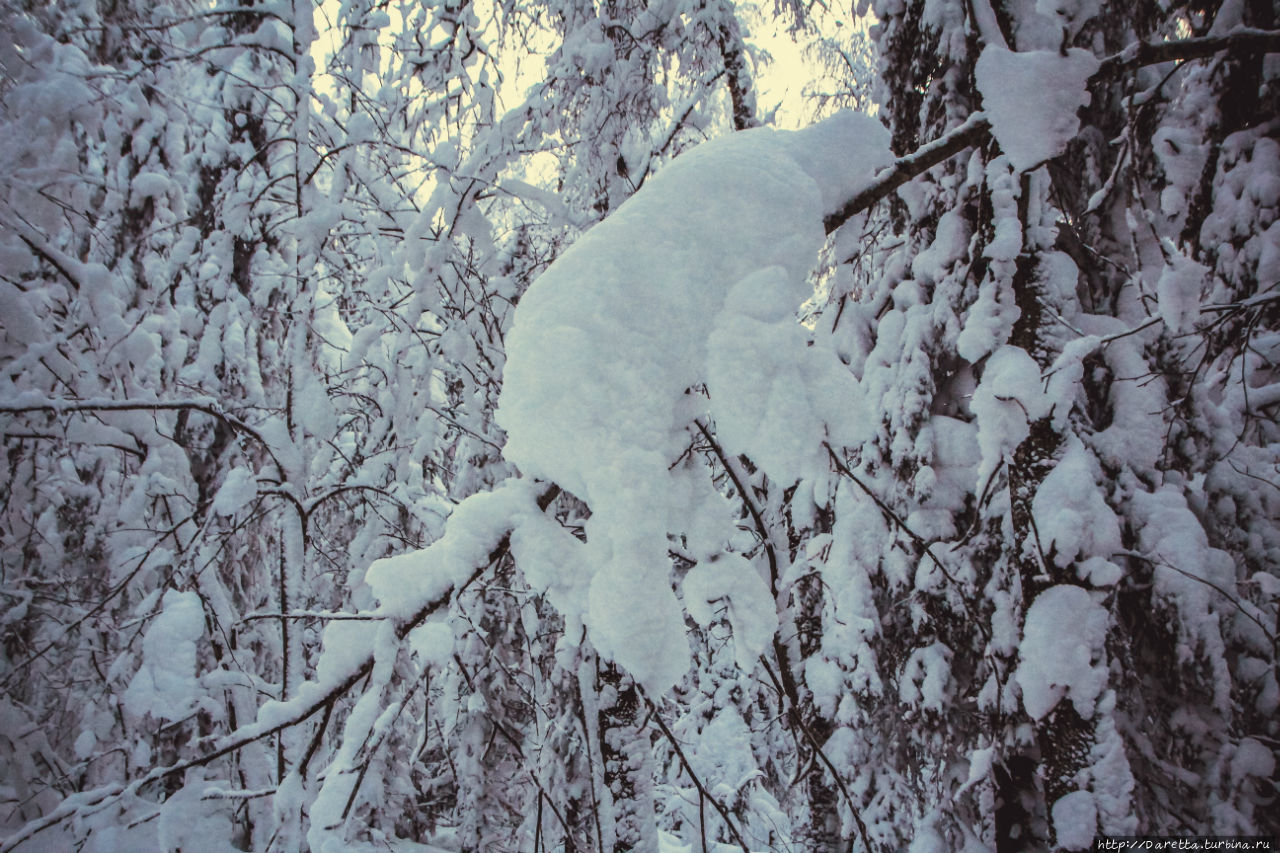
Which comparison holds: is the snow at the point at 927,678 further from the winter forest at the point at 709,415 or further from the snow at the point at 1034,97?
the snow at the point at 1034,97

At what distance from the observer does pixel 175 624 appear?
2.21 m

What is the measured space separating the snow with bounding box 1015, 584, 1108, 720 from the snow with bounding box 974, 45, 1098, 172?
140cm

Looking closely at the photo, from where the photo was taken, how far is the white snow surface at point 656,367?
2.92 ft

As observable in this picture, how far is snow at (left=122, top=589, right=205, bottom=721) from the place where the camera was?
212cm

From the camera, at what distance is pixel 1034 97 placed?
4.60ft

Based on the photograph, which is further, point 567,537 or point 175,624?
point 175,624

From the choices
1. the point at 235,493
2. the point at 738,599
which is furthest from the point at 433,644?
the point at 235,493

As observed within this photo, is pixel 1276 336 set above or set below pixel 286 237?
below

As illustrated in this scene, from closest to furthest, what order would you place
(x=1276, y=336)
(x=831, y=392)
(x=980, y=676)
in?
(x=831, y=392) < (x=980, y=676) < (x=1276, y=336)

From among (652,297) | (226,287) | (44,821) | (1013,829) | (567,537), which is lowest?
(1013,829)

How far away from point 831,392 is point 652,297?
1.12 ft

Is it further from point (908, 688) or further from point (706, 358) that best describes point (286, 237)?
point (908, 688)

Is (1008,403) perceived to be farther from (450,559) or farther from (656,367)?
(450,559)

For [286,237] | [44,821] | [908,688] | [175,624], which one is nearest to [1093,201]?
[908,688]
